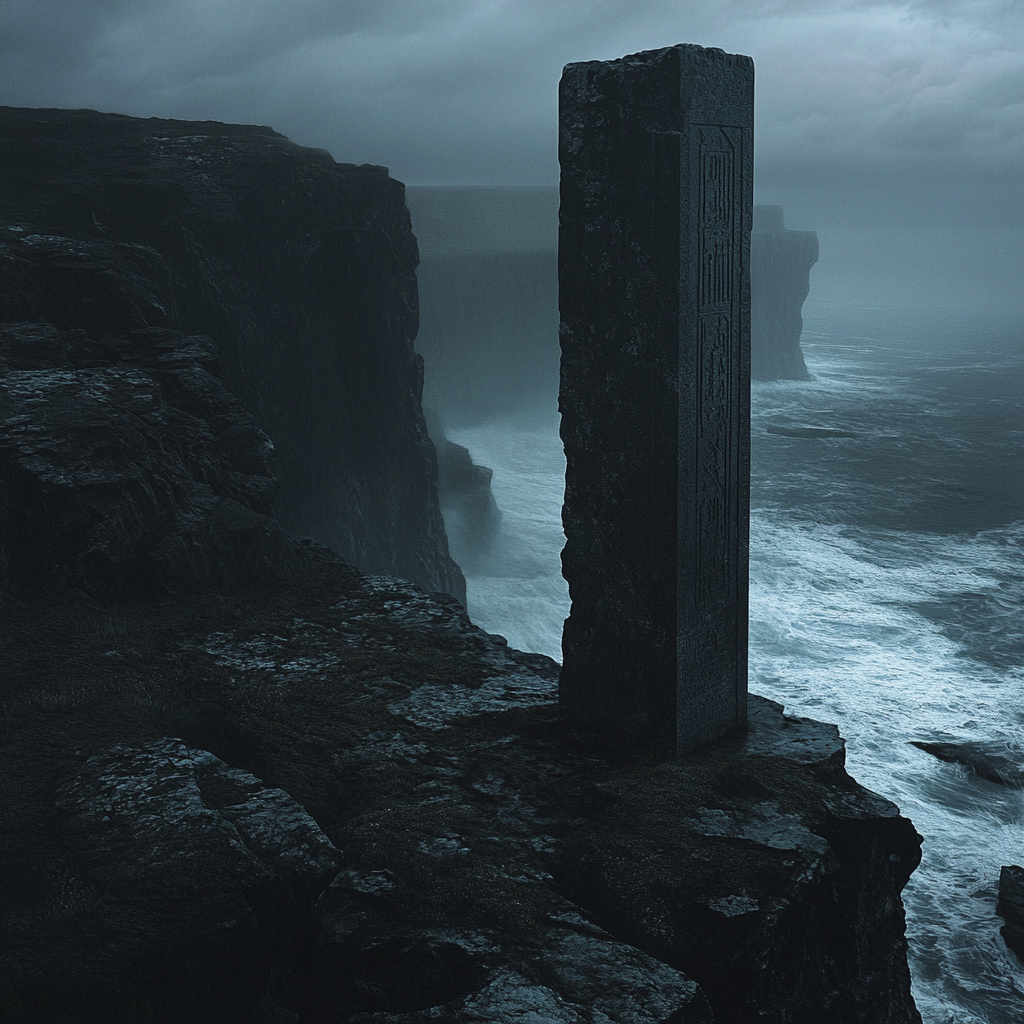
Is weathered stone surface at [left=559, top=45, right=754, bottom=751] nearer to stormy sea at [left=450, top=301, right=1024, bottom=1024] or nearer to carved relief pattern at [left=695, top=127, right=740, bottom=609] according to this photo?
carved relief pattern at [left=695, top=127, right=740, bottom=609]

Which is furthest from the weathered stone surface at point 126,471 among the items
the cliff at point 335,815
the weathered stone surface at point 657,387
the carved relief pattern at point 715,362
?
the carved relief pattern at point 715,362

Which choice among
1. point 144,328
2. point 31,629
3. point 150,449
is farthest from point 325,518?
point 31,629

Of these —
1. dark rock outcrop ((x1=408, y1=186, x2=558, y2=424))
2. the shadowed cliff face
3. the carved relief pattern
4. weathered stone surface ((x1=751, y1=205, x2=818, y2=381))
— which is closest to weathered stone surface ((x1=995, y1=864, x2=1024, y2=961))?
the carved relief pattern

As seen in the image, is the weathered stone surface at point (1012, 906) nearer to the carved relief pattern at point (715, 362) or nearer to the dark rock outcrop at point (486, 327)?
the carved relief pattern at point (715, 362)

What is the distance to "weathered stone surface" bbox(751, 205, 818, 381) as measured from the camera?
255 ft

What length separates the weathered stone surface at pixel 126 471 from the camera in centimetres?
757

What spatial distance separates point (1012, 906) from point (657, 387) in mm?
8717

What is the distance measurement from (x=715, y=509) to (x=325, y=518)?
10939mm

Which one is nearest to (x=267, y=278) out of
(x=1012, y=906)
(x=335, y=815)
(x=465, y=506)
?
(x=335, y=815)

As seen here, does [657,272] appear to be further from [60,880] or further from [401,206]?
[401,206]

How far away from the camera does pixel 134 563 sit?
7.80 metres

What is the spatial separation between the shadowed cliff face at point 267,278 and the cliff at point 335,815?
2.97 m

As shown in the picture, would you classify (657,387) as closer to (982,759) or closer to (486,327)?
(982,759)

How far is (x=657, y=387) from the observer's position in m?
5.00
